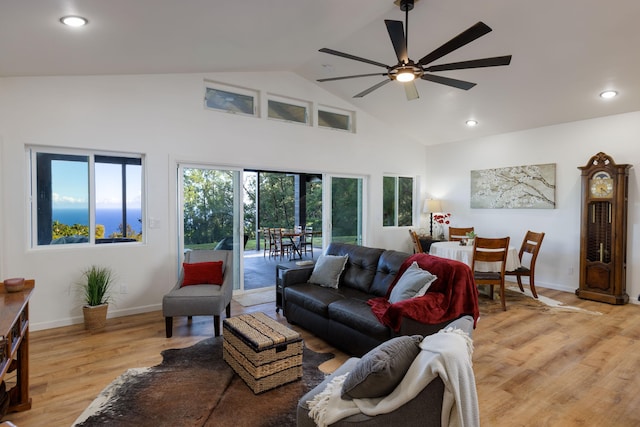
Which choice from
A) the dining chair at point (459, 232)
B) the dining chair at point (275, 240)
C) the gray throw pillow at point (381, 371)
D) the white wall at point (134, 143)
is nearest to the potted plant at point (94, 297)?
the white wall at point (134, 143)

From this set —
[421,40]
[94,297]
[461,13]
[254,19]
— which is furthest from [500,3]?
[94,297]

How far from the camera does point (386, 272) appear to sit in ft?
11.6

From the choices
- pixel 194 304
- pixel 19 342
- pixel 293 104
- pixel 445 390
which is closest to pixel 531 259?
pixel 293 104

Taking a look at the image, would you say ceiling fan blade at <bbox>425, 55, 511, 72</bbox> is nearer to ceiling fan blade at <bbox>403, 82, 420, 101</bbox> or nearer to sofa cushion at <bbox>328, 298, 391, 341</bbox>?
ceiling fan blade at <bbox>403, 82, 420, 101</bbox>

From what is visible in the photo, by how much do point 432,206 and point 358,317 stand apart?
450cm

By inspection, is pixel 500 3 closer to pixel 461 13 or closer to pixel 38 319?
pixel 461 13

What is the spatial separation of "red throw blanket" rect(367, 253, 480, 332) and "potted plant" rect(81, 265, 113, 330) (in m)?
2.91

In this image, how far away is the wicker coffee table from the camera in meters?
2.45

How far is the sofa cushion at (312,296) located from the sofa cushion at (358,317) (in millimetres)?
100

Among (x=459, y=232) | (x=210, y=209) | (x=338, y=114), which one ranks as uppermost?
(x=338, y=114)

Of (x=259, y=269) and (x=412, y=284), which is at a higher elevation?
(x=412, y=284)

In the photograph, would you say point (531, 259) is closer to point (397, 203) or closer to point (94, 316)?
point (397, 203)

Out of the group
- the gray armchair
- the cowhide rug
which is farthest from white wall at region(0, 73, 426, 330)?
the cowhide rug

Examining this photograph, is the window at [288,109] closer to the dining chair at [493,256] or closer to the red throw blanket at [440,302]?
the dining chair at [493,256]
